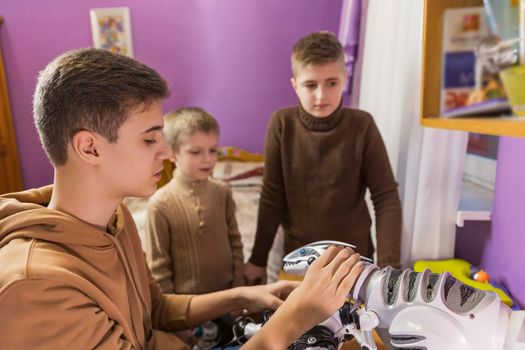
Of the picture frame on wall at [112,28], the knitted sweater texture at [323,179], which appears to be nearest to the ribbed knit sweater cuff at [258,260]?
the knitted sweater texture at [323,179]

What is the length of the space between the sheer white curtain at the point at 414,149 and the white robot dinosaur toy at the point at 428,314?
26.9 inches

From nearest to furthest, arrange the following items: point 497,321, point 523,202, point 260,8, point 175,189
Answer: point 497,321
point 523,202
point 175,189
point 260,8

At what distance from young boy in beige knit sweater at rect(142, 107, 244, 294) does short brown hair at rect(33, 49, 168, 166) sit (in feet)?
1.62

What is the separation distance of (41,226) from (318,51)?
954 millimetres

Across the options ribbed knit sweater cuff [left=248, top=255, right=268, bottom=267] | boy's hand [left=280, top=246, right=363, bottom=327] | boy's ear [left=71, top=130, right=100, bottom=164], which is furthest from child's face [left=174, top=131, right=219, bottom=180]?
boy's hand [left=280, top=246, right=363, bottom=327]

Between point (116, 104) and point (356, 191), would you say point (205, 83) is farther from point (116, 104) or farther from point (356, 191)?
point (116, 104)

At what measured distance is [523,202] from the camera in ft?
3.07

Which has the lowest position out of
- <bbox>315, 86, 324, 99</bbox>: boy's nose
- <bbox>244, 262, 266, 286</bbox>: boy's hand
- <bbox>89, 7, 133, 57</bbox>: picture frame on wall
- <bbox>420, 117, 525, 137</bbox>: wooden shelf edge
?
<bbox>244, 262, 266, 286</bbox>: boy's hand

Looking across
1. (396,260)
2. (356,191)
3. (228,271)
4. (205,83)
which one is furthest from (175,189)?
(205,83)

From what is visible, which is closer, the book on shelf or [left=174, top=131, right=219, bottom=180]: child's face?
the book on shelf

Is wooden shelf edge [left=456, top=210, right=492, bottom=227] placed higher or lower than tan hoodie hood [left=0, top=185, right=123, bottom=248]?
lower

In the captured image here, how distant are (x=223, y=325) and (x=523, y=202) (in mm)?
777

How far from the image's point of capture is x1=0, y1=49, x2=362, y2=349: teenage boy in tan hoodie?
0.53 metres

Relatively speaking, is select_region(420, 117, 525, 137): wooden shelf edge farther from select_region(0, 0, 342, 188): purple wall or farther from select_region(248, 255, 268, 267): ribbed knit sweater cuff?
select_region(0, 0, 342, 188): purple wall
